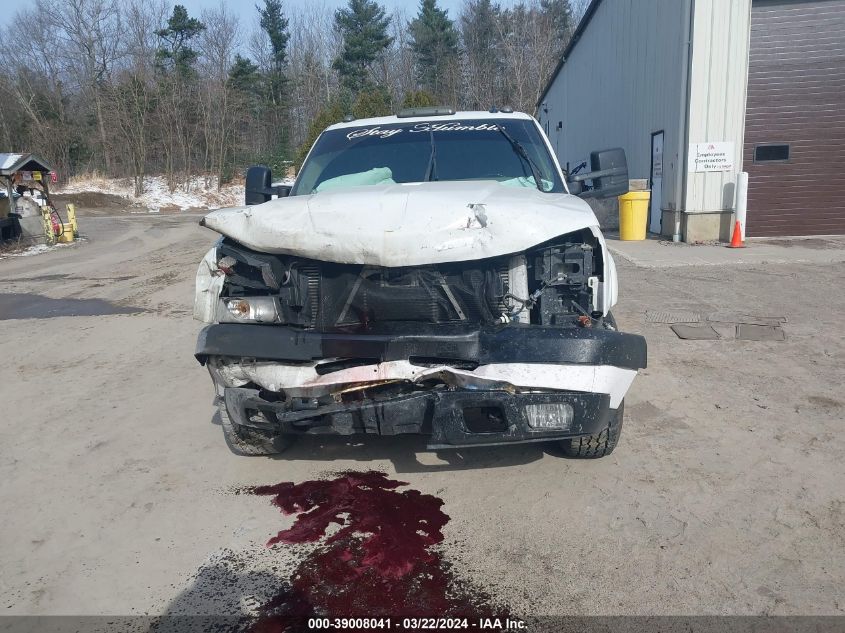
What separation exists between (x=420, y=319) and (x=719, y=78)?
→ 11.8 meters

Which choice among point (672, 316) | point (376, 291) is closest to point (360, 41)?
point (672, 316)

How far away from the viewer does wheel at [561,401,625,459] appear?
12.1ft

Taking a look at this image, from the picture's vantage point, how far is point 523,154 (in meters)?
4.80

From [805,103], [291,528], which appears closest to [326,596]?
[291,528]

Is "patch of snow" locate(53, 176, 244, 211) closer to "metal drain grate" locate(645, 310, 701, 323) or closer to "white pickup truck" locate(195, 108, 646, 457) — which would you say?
"metal drain grate" locate(645, 310, 701, 323)

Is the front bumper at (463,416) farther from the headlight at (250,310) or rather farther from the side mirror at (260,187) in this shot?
the side mirror at (260,187)

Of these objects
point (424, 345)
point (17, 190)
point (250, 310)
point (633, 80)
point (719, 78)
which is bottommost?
point (424, 345)

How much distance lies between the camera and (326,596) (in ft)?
8.98

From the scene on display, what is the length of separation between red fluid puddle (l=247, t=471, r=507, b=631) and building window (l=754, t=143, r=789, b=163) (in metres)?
12.1

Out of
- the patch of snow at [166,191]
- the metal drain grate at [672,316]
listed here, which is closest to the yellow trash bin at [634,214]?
the metal drain grate at [672,316]

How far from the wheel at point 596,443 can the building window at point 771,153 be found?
442 inches

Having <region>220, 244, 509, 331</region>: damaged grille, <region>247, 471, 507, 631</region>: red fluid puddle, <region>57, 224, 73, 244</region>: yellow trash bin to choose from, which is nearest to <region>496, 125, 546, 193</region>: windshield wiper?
<region>220, 244, 509, 331</region>: damaged grille

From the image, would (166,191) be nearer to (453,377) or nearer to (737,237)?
(737,237)

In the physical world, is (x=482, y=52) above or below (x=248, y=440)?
above
